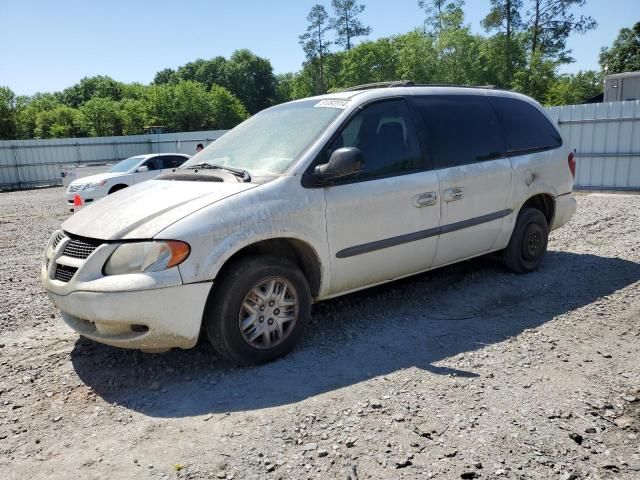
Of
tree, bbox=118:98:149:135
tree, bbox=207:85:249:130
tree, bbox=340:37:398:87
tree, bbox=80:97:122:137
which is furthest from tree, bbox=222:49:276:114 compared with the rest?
tree, bbox=80:97:122:137

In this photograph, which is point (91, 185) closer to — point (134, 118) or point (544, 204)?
point (544, 204)

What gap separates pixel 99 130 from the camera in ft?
144

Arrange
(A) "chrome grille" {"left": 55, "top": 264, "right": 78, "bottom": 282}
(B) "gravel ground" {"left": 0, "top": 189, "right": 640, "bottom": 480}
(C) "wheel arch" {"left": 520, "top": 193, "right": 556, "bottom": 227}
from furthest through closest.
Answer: (C) "wheel arch" {"left": 520, "top": 193, "right": 556, "bottom": 227}, (A) "chrome grille" {"left": 55, "top": 264, "right": 78, "bottom": 282}, (B) "gravel ground" {"left": 0, "top": 189, "right": 640, "bottom": 480}

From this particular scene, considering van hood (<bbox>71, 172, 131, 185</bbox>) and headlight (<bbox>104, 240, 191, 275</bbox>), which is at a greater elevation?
headlight (<bbox>104, 240, 191, 275</bbox>)

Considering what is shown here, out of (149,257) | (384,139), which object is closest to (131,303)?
(149,257)

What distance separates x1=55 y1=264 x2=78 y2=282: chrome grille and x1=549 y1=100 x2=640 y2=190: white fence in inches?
473

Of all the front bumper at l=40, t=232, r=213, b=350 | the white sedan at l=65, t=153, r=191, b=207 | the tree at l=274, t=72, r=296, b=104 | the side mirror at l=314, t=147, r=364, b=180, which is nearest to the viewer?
the front bumper at l=40, t=232, r=213, b=350

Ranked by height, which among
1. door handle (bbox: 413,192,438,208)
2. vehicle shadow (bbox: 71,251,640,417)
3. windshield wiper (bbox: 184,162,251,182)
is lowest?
vehicle shadow (bbox: 71,251,640,417)

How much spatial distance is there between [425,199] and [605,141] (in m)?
10.6

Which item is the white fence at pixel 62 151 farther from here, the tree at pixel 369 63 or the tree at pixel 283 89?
the tree at pixel 283 89

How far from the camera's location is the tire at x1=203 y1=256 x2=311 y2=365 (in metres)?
3.39

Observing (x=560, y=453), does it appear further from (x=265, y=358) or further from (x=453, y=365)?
(x=265, y=358)

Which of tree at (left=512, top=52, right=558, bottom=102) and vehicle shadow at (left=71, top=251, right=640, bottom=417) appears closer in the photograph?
vehicle shadow at (left=71, top=251, right=640, bottom=417)

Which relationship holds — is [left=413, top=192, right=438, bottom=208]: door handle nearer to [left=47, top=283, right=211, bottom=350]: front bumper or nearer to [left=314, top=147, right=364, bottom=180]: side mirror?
[left=314, top=147, right=364, bottom=180]: side mirror
